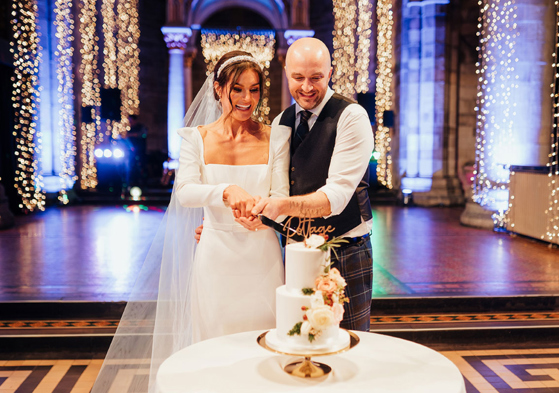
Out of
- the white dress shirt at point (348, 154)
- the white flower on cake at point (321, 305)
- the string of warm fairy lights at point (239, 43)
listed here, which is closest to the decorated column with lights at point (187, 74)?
the string of warm fairy lights at point (239, 43)

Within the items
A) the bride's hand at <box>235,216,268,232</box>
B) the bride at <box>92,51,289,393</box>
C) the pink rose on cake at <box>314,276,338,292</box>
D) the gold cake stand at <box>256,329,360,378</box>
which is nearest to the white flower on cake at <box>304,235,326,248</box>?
the pink rose on cake at <box>314,276,338,292</box>

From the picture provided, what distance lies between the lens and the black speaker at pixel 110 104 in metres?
13.8

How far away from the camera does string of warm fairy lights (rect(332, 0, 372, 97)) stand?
49.0ft

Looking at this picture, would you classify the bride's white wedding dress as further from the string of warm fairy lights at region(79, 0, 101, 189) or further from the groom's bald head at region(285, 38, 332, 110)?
the string of warm fairy lights at region(79, 0, 101, 189)

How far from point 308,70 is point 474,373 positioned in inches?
103

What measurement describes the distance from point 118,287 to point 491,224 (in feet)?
20.6

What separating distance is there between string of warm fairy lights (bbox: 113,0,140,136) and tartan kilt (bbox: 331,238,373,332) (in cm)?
1445

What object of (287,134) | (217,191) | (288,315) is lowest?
(288,315)

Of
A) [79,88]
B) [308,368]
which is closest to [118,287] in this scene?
[308,368]

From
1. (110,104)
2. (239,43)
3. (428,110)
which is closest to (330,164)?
(428,110)

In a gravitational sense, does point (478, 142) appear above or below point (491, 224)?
above

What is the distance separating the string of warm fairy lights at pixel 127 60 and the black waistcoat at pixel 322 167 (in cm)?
1439

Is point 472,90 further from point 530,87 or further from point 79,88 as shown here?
point 79,88

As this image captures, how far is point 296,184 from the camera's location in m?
2.31
